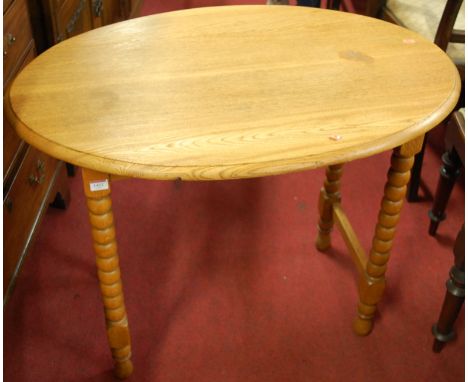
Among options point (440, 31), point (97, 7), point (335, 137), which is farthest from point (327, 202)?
point (97, 7)

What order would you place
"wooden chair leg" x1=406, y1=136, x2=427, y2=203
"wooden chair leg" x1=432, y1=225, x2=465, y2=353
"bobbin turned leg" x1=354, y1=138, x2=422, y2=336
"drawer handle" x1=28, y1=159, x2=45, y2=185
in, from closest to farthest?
"bobbin turned leg" x1=354, y1=138, x2=422, y2=336 < "wooden chair leg" x1=432, y1=225, x2=465, y2=353 < "drawer handle" x1=28, y1=159, x2=45, y2=185 < "wooden chair leg" x1=406, y1=136, x2=427, y2=203

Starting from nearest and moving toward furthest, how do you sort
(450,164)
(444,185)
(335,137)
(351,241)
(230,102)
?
(335,137) → (230,102) → (351,241) → (450,164) → (444,185)

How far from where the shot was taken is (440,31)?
1.94 meters

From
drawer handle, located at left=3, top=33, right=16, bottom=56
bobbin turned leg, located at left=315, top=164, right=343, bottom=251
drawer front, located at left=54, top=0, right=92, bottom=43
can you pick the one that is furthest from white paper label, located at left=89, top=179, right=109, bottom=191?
drawer front, located at left=54, top=0, right=92, bottom=43

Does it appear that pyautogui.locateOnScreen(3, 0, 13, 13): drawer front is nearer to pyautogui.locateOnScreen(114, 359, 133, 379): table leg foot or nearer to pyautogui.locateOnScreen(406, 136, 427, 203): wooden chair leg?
pyautogui.locateOnScreen(114, 359, 133, 379): table leg foot

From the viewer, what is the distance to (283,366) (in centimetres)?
171

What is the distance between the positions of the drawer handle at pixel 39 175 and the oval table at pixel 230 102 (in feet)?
1.41

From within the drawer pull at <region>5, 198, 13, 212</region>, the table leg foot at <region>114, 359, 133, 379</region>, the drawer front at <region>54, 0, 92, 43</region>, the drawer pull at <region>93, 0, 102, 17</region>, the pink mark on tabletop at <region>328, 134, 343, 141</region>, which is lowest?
the table leg foot at <region>114, 359, 133, 379</region>

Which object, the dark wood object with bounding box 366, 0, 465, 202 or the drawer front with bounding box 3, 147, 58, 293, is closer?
the drawer front with bounding box 3, 147, 58, 293

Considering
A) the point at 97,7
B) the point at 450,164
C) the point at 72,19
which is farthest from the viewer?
the point at 97,7

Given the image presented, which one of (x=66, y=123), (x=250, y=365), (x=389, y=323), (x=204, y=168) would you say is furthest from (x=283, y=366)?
(x=66, y=123)

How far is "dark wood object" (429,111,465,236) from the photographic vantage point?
170 cm

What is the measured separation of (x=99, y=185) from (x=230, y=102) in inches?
13.1

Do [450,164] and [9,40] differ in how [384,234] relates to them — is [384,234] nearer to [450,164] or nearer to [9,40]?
[450,164]
